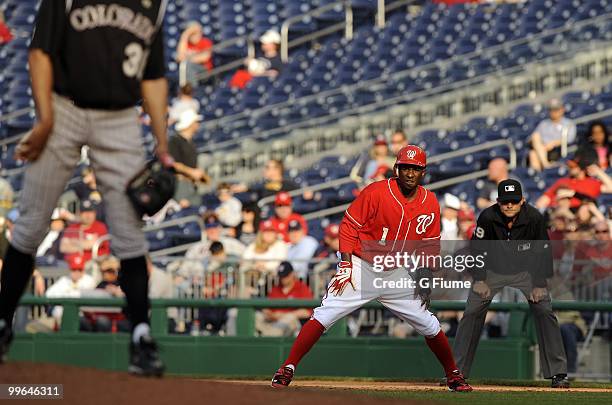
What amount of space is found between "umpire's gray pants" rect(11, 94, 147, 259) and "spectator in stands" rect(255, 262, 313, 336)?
692cm

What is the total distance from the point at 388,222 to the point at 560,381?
2196 mm

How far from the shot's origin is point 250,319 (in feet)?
43.5

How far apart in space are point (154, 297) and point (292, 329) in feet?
4.50

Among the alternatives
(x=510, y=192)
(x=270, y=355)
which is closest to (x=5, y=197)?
(x=270, y=355)

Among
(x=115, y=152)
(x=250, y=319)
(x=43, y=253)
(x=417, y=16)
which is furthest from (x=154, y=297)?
(x=417, y=16)

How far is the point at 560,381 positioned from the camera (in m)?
10.6

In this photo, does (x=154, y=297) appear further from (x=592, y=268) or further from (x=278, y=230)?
(x=592, y=268)

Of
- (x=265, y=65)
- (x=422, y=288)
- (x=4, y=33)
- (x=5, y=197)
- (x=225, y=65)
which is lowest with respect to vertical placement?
(x=422, y=288)

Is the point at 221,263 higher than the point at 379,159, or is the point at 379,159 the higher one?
the point at 379,159

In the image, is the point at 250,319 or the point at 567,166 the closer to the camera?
the point at 250,319

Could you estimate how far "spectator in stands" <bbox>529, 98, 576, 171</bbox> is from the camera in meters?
16.8

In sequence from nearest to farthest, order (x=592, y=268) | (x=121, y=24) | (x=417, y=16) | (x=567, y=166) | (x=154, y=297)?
(x=121, y=24), (x=592, y=268), (x=154, y=297), (x=567, y=166), (x=417, y=16)

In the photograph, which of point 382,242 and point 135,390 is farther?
point 382,242

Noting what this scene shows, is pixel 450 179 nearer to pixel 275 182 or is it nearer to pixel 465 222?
pixel 275 182
